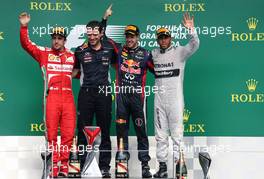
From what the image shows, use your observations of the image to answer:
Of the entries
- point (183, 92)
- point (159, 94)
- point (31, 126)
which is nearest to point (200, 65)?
point (183, 92)

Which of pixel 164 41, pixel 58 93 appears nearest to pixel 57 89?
pixel 58 93

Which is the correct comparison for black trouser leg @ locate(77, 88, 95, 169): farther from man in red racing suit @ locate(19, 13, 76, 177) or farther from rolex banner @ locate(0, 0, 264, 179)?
rolex banner @ locate(0, 0, 264, 179)

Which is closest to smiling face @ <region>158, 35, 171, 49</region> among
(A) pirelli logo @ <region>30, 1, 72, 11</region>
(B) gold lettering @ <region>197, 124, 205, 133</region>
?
(B) gold lettering @ <region>197, 124, 205, 133</region>

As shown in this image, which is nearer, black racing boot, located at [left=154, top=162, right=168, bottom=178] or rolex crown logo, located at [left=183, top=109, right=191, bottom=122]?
black racing boot, located at [left=154, top=162, right=168, bottom=178]

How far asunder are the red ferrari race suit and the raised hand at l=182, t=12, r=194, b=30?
109 centimetres

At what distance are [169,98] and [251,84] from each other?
0.98 meters

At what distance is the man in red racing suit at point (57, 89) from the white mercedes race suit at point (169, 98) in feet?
2.58

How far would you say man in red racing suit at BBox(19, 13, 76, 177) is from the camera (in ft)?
17.2

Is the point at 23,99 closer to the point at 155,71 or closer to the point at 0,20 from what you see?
the point at 0,20

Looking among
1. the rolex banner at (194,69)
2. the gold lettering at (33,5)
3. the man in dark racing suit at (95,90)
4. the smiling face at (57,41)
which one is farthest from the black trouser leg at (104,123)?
the gold lettering at (33,5)

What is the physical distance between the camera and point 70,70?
539cm

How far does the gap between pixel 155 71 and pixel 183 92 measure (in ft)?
1.69

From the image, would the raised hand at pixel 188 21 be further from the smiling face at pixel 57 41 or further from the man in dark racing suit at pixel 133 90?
the smiling face at pixel 57 41

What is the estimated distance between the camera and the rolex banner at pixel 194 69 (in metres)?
5.78
